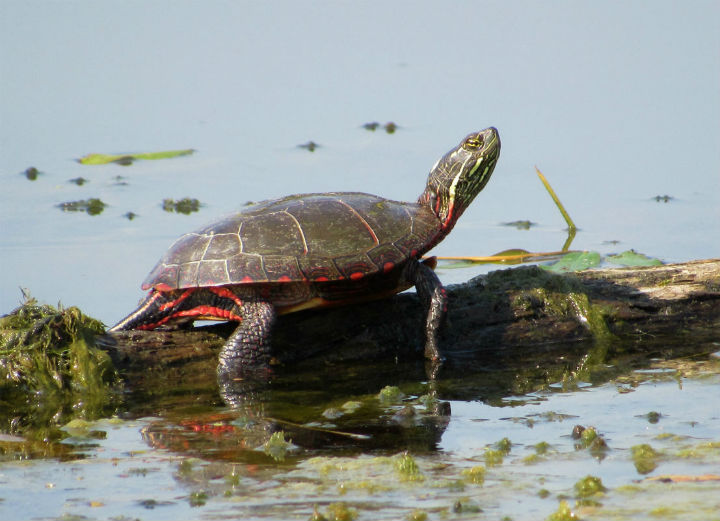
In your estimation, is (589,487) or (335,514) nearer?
(335,514)

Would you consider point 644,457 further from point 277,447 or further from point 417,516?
point 277,447

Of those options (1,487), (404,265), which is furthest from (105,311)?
(1,487)

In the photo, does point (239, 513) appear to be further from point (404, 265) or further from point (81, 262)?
point (81, 262)

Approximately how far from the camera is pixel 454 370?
6758 millimetres

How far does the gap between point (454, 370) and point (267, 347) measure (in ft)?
4.54

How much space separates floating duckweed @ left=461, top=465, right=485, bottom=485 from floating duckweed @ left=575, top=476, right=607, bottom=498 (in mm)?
462

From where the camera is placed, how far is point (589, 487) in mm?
4332

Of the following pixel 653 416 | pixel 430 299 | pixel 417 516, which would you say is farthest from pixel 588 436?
pixel 430 299

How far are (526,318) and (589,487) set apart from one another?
2793 millimetres

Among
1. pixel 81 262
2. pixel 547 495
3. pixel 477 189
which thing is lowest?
pixel 547 495

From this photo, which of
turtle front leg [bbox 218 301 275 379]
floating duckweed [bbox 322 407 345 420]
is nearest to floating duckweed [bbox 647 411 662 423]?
floating duckweed [bbox 322 407 345 420]

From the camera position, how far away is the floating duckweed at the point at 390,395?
606 centimetres

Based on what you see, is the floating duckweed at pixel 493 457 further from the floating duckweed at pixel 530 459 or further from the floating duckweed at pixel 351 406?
the floating duckweed at pixel 351 406

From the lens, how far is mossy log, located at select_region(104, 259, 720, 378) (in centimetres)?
673
